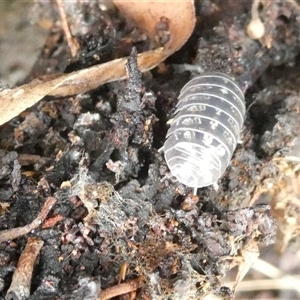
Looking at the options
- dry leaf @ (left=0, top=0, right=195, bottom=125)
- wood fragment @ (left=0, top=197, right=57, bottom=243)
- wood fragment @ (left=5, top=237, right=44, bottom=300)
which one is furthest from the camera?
dry leaf @ (left=0, top=0, right=195, bottom=125)

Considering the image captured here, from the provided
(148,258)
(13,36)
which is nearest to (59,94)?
(13,36)

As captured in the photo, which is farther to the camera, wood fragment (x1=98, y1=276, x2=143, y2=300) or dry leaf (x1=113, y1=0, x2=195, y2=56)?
dry leaf (x1=113, y1=0, x2=195, y2=56)

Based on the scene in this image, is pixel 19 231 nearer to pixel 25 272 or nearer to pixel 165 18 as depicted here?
pixel 25 272

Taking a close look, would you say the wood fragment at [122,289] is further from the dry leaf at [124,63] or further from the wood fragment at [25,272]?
the dry leaf at [124,63]

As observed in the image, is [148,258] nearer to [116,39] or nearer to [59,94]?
[59,94]

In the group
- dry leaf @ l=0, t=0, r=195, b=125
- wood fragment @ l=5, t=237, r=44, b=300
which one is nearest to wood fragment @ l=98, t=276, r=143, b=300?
wood fragment @ l=5, t=237, r=44, b=300

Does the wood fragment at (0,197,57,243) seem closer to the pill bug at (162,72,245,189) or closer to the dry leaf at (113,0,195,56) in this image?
the pill bug at (162,72,245,189)
